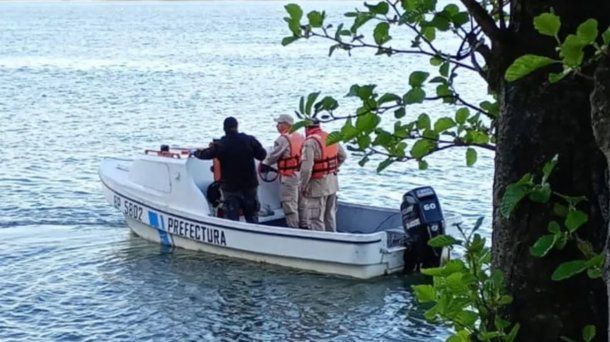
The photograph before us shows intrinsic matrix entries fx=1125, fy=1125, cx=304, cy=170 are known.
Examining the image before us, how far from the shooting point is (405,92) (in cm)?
287

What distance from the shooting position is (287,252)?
41.4ft

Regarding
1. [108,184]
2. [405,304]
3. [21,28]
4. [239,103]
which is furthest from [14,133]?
[21,28]

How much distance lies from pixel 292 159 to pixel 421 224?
1693mm

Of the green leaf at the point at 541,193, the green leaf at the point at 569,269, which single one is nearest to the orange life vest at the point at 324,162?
the green leaf at the point at 541,193

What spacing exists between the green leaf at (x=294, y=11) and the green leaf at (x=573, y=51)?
1.15 meters

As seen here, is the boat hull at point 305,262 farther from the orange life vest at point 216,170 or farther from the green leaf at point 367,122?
the green leaf at point 367,122

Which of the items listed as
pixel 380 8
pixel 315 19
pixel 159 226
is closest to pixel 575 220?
pixel 380 8

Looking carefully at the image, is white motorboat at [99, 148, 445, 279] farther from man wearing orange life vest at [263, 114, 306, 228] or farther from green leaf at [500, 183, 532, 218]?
green leaf at [500, 183, 532, 218]

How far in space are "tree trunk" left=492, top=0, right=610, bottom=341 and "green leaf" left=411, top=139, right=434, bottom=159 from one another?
1.38ft

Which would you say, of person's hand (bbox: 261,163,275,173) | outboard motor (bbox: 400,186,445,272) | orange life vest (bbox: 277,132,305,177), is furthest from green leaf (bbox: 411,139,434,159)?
person's hand (bbox: 261,163,275,173)

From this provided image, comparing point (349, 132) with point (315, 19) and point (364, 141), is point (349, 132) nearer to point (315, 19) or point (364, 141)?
point (364, 141)

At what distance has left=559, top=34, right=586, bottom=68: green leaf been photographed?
6.33 ft

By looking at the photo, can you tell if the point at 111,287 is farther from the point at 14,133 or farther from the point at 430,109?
the point at 430,109

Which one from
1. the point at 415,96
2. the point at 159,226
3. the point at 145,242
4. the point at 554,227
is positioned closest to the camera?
the point at 554,227
